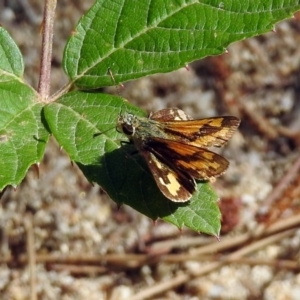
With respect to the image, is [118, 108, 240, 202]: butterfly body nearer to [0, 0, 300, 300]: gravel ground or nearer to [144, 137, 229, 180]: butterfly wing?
[144, 137, 229, 180]: butterfly wing

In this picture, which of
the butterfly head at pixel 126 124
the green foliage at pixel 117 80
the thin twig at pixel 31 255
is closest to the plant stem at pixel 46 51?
the green foliage at pixel 117 80

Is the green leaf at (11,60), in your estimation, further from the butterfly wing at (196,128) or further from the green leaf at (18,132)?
the butterfly wing at (196,128)

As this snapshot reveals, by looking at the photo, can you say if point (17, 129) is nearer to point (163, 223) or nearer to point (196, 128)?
point (196, 128)

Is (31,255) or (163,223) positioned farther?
(163,223)

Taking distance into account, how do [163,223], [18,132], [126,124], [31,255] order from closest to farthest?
[18,132]
[126,124]
[31,255]
[163,223]

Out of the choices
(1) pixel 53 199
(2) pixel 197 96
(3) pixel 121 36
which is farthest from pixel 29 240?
(3) pixel 121 36

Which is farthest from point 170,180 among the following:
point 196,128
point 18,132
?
point 18,132

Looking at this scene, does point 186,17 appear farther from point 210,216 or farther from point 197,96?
point 197,96
